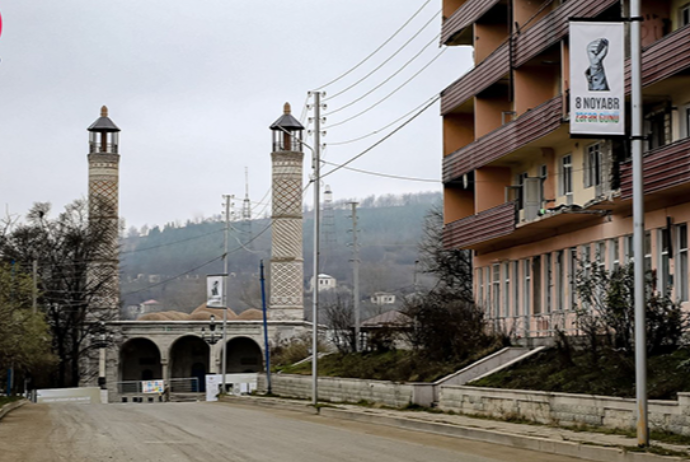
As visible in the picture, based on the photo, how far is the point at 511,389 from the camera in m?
24.0

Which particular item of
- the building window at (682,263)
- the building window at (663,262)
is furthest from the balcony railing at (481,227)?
the building window at (682,263)

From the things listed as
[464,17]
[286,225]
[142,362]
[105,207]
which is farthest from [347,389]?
[142,362]

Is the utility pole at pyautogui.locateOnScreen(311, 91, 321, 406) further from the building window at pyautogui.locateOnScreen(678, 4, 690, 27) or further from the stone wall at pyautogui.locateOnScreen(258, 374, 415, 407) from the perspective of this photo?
the building window at pyautogui.locateOnScreen(678, 4, 690, 27)

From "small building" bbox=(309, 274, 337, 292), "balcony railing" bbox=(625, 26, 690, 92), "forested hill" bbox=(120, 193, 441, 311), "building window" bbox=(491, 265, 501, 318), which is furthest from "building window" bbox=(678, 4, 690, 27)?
"small building" bbox=(309, 274, 337, 292)

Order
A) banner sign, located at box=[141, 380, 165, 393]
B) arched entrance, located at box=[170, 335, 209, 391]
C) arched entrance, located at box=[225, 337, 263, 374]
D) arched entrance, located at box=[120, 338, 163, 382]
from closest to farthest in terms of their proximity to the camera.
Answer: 1. banner sign, located at box=[141, 380, 165, 393]
2. arched entrance, located at box=[225, 337, 263, 374]
3. arched entrance, located at box=[120, 338, 163, 382]
4. arched entrance, located at box=[170, 335, 209, 391]

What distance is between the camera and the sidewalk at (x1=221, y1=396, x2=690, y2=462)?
1571 cm

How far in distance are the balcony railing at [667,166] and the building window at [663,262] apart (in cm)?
209

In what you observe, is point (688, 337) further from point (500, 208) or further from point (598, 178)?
point (500, 208)

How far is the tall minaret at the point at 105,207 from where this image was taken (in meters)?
75.9

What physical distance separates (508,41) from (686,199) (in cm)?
1076

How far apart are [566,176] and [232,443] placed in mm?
18313

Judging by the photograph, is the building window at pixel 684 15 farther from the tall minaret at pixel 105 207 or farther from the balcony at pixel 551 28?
the tall minaret at pixel 105 207

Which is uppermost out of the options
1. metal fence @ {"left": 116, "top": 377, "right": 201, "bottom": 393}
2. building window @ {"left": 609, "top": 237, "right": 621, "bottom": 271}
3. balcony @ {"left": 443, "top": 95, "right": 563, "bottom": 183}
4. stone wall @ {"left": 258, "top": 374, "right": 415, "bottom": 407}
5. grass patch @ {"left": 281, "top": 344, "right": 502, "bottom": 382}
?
balcony @ {"left": 443, "top": 95, "right": 563, "bottom": 183}

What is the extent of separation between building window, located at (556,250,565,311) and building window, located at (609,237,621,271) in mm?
3239
